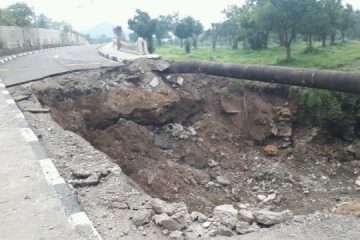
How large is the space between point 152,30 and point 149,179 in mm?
19320

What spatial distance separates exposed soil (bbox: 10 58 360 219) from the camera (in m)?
9.77

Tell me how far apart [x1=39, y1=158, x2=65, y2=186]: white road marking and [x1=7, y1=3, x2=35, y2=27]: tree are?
104 feet

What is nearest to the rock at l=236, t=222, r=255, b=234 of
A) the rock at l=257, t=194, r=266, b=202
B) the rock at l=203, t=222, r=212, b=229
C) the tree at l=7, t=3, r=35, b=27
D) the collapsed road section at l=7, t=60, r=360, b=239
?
the rock at l=203, t=222, r=212, b=229

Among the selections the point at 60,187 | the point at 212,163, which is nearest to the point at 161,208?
the point at 60,187

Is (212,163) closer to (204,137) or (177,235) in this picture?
(204,137)

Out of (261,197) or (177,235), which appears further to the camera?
(261,197)

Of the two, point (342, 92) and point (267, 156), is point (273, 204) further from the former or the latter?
point (342, 92)

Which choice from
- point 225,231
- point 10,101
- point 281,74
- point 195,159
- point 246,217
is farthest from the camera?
point 195,159

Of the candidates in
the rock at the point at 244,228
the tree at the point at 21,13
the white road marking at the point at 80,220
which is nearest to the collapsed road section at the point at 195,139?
the white road marking at the point at 80,220

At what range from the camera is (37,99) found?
10453mm

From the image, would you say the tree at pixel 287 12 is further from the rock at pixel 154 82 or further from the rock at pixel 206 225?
the rock at pixel 206 225

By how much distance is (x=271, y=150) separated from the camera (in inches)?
472

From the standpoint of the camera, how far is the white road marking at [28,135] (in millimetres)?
6723

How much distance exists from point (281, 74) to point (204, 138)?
3578mm
